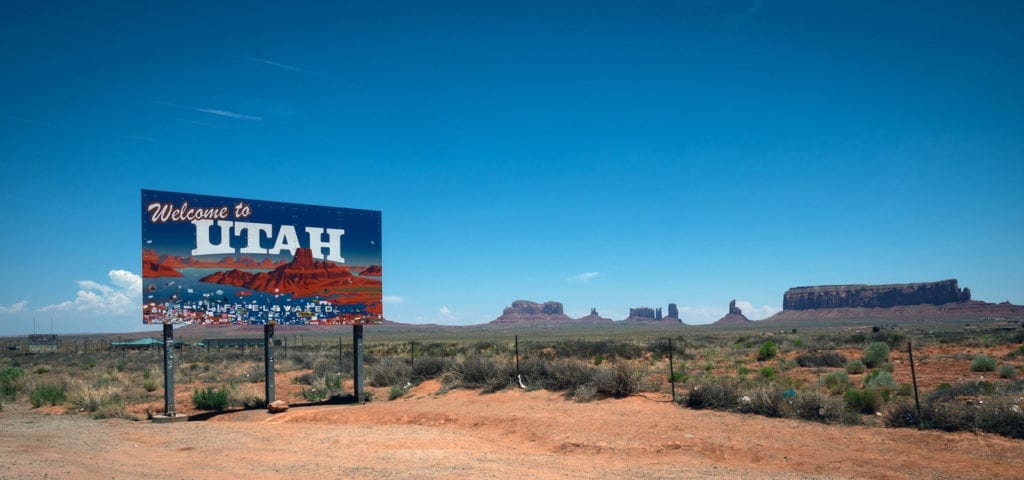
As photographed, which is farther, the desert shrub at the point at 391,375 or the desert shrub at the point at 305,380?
the desert shrub at the point at 305,380

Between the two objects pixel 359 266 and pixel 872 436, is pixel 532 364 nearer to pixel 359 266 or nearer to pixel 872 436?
pixel 359 266

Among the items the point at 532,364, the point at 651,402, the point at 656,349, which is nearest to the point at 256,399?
the point at 532,364

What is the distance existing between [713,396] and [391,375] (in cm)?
1465

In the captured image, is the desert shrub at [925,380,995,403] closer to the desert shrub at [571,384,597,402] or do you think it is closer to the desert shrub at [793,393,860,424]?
the desert shrub at [793,393,860,424]

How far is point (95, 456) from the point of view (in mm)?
13070

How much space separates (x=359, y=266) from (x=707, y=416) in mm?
13252

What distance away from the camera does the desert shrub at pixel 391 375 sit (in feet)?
92.3

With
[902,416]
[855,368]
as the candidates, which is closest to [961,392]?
[902,416]

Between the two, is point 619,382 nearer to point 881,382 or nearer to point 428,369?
point 881,382

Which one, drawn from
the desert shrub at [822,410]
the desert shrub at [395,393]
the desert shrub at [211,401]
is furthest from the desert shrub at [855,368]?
the desert shrub at [211,401]

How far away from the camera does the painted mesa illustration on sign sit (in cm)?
2045

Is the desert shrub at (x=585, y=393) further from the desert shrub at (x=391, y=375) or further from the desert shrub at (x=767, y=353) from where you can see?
the desert shrub at (x=767, y=353)

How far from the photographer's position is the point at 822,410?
1556 cm

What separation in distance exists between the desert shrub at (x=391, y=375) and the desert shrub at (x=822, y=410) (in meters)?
16.0
